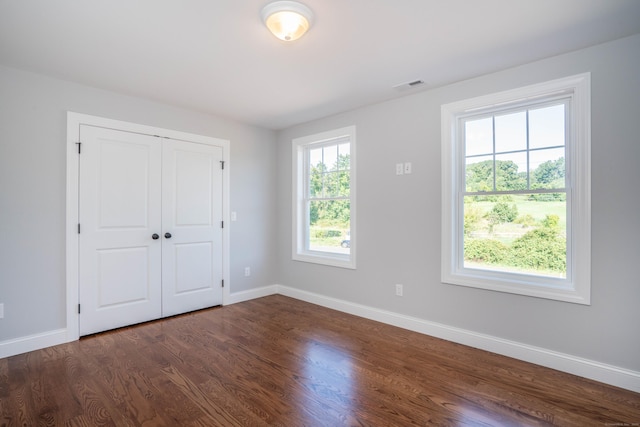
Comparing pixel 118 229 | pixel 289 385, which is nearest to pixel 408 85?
pixel 289 385

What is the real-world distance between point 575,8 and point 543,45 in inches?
16.6

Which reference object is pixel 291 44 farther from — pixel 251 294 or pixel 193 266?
pixel 251 294

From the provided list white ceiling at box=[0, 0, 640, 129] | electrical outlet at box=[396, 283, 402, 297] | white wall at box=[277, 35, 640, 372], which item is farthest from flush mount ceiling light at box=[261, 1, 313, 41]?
electrical outlet at box=[396, 283, 402, 297]

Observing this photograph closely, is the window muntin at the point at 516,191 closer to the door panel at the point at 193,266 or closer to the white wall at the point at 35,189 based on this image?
the door panel at the point at 193,266

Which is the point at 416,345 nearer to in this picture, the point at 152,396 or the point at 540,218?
the point at 540,218

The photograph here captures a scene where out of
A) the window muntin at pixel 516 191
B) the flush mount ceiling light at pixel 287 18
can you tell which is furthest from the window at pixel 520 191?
the flush mount ceiling light at pixel 287 18

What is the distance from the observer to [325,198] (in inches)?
167

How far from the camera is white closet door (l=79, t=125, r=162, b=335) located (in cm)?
306

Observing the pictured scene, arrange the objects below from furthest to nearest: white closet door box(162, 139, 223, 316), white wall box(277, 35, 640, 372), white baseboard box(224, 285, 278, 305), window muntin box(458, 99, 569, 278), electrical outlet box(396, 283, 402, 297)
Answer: white baseboard box(224, 285, 278, 305)
white closet door box(162, 139, 223, 316)
electrical outlet box(396, 283, 402, 297)
window muntin box(458, 99, 569, 278)
white wall box(277, 35, 640, 372)

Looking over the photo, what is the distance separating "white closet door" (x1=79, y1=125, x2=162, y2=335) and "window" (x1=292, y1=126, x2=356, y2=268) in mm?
1837

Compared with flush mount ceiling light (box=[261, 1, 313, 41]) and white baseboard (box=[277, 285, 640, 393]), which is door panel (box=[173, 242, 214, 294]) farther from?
flush mount ceiling light (box=[261, 1, 313, 41])

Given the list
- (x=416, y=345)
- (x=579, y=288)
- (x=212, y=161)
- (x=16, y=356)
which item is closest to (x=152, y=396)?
(x=16, y=356)

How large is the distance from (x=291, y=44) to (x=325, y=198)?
224 cm

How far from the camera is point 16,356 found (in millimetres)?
2646
